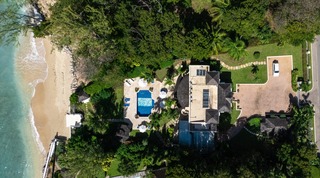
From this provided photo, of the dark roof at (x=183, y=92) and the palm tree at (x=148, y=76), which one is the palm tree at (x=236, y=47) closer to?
the dark roof at (x=183, y=92)

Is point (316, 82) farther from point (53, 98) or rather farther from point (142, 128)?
point (53, 98)

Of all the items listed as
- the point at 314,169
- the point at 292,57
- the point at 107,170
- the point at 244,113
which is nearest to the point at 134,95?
the point at 107,170

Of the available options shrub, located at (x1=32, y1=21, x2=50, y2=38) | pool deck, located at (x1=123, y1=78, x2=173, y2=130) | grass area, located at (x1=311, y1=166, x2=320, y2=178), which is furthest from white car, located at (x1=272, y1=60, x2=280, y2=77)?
shrub, located at (x1=32, y1=21, x2=50, y2=38)

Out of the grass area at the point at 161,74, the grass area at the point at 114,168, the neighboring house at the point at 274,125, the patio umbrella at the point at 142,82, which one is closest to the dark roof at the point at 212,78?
the grass area at the point at 161,74

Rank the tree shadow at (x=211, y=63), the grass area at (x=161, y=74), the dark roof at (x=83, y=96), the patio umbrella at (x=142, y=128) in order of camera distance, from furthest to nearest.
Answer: the grass area at (x=161, y=74), the dark roof at (x=83, y=96), the patio umbrella at (x=142, y=128), the tree shadow at (x=211, y=63)

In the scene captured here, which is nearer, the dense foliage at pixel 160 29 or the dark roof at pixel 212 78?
the dense foliage at pixel 160 29

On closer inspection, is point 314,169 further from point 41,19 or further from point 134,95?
point 41,19

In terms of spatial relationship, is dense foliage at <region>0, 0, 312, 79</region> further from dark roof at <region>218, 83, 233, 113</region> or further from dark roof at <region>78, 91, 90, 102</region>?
dark roof at <region>218, 83, 233, 113</region>
